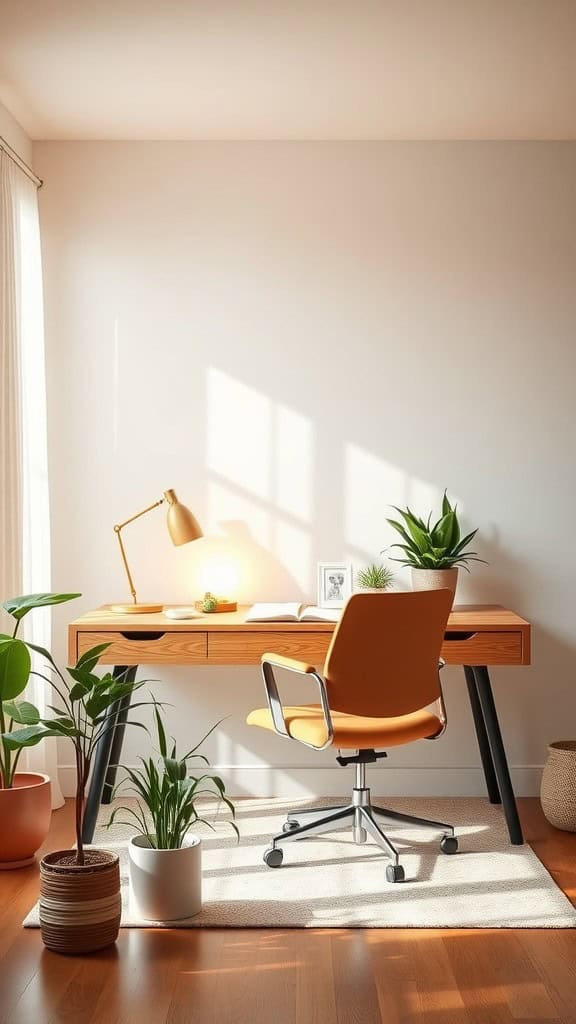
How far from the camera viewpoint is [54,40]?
331 cm

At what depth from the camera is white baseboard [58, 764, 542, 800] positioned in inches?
169

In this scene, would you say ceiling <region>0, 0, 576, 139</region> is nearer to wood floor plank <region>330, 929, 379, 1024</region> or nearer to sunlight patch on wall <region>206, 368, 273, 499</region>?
sunlight patch on wall <region>206, 368, 273, 499</region>

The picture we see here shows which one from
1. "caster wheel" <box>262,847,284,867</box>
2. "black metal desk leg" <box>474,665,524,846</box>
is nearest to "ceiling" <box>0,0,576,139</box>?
"black metal desk leg" <box>474,665,524,846</box>

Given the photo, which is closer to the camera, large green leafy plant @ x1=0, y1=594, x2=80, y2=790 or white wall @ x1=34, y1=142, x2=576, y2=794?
large green leafy plant @ x1=0, y1=594, x2=80, y2=790

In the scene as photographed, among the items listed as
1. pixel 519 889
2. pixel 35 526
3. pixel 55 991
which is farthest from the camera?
pixel 35 526

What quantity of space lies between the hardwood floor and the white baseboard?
1.41m

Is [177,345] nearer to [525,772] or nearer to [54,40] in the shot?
[54,40]

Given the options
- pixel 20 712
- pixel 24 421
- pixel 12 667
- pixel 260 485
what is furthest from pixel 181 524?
pixel 20 712

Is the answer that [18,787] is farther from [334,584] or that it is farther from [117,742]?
[334,584]

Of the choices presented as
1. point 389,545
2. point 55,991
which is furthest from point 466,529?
point 55,991

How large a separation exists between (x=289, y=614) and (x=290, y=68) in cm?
182

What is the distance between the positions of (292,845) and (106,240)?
7.89ft

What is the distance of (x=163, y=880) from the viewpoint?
2.94 metres

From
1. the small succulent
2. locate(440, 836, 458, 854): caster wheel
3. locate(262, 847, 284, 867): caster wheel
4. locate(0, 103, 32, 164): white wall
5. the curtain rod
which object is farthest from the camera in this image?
the small succulent
